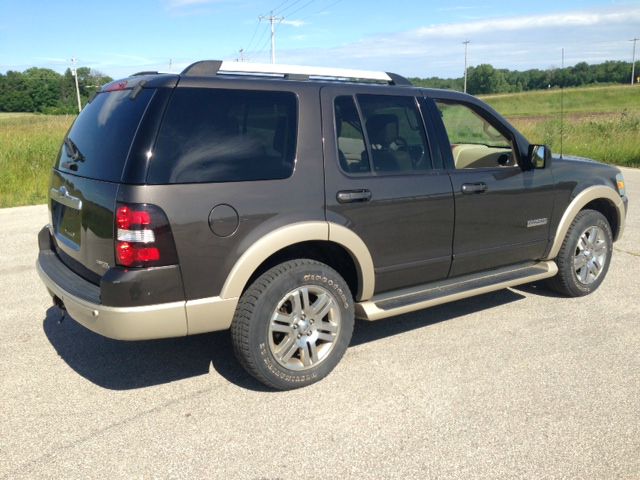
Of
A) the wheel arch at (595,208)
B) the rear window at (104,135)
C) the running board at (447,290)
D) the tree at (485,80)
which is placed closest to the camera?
the rear window at (104,135)

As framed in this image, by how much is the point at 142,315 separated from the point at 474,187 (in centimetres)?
249

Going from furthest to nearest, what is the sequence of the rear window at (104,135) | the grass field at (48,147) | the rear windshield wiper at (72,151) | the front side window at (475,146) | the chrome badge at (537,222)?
the grass field at (48,147) → the chrome badge at (537,222) → the front side window at (475,146) → the rear windshield wiper at (72,151) → the rear window at (104,135)

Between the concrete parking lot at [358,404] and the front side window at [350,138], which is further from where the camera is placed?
the front side window at [350,138]

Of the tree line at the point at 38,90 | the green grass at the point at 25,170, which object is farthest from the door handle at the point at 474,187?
the tree line at the point at 38,90

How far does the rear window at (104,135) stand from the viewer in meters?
3.19

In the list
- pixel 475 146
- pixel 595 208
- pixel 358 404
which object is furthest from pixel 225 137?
pixel 595 208

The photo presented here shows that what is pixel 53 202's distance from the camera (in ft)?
13.0

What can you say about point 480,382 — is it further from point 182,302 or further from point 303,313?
point 182,302

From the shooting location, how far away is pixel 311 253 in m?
3.81

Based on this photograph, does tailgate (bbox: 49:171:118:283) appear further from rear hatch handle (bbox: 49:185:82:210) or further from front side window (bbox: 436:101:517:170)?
front side window (bbox: 436:101:517:170)

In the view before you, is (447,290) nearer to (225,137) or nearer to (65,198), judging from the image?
(225,137)

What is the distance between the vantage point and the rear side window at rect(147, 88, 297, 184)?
3111 mm

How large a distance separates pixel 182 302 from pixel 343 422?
1.09m

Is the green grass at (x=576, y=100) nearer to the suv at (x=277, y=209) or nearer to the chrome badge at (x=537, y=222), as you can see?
the chrome badge at (x=537, y=222)
